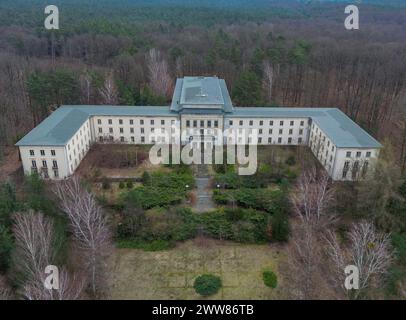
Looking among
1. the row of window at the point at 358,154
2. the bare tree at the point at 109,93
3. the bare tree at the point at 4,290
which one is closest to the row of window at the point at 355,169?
the row of window at the point at 358,154

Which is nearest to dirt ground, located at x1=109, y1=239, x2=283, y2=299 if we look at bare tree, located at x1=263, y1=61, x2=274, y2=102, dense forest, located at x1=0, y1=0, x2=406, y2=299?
dense forest, located at x1=0, y1=0, x2=406, y2=299

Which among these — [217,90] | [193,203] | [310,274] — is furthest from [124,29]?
[310,274]

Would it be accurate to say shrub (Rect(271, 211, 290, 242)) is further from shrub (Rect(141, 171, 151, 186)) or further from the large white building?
the large white building

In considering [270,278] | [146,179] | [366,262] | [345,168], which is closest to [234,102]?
[345,168]

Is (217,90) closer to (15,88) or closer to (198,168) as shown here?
(198,168)

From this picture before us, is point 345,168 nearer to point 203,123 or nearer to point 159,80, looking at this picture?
point 203,123

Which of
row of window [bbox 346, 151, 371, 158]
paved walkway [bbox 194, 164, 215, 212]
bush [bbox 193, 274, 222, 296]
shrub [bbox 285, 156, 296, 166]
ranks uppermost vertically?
row of window [bbox 346, 151, 371, 158]
